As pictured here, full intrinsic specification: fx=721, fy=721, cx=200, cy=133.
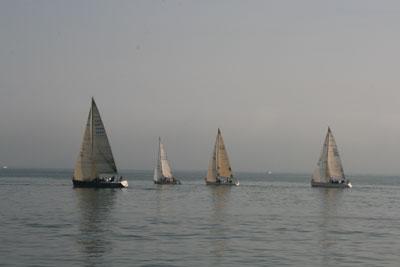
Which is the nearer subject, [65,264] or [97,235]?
[65,264]

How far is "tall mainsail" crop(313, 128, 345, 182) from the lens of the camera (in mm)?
126062

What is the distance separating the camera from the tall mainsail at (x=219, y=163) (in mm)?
128750

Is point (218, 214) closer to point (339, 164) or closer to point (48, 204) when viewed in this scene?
point (48, 204)

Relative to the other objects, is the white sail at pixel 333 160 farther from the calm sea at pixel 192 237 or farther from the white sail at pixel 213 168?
the calm sea at pixel 192 237

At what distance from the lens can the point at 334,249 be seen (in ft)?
126

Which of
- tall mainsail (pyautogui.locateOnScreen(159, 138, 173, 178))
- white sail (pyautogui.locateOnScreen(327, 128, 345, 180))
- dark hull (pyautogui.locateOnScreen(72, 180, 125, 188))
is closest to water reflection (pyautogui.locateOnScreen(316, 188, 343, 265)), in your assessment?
dark hull (pyautogui.locateOnScreen(72, 180, 125, 188))

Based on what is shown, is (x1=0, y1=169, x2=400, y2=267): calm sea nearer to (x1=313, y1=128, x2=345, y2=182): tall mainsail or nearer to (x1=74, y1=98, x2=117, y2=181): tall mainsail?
(x1=74, y1=98, x2=117, y2=181): tall mainsail

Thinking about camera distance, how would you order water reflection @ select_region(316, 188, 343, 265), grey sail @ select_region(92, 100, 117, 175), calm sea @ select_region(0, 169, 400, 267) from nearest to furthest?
calm sea @ select_region(0, 169, 400, 267) → water reflection @ select_region(316, 188, 343, 265) → grey sail @ select_region(92, 100, 117, 175)

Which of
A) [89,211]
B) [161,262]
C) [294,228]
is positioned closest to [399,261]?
[161,262]

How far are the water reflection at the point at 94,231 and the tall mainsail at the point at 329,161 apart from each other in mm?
60554

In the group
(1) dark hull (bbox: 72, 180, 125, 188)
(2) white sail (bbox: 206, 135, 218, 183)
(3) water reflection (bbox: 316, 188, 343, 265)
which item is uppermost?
(2) white sail (bbox: 206, 135, 218, 183)

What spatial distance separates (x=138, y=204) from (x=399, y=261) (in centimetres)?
4354

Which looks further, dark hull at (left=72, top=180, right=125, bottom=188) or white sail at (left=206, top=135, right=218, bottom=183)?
white sail at (left=206, top=135, right=218, bottom=183)

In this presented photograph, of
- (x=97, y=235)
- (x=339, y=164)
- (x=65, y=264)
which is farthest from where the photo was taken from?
(x=339, y=164)
